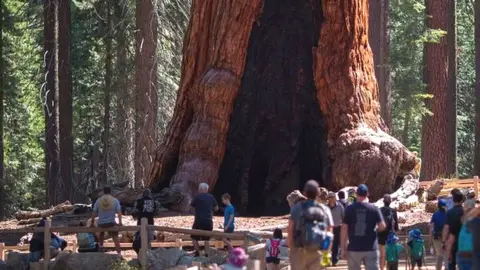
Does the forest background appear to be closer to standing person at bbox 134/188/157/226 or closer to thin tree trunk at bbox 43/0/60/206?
thin tree trunk at bbox 43/0/60/206

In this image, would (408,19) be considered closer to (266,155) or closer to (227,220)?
(266,155)

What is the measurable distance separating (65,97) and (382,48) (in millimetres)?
12042

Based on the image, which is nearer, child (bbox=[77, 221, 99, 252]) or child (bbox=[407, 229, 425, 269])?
child (bbox=[407, 229, 425, 269])

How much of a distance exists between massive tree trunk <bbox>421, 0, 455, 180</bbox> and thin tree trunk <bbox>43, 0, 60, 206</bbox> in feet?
39.7

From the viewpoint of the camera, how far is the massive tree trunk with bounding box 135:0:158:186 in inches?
1205

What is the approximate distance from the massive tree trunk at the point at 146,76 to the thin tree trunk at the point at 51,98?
10.1 ft

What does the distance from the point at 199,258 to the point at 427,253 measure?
5330 millimetres

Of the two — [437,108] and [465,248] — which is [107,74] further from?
[465,248]

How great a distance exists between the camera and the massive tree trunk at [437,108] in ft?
121

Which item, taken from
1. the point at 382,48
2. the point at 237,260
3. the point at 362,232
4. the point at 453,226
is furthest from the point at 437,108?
the point at 237,260

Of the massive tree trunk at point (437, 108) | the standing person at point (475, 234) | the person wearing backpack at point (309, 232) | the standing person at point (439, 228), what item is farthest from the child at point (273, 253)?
the massive tree trunk at point (437, 108)

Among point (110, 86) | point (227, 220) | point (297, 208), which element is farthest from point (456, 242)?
point (110, 86)

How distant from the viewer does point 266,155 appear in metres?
28.2

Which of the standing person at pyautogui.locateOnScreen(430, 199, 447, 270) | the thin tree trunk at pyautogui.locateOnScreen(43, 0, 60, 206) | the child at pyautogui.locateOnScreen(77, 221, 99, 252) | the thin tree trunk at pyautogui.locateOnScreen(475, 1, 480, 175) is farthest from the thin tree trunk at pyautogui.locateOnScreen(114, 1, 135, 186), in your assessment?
the standing person at pyautogui.locateOnScreen(430, 199, 447, 270)
